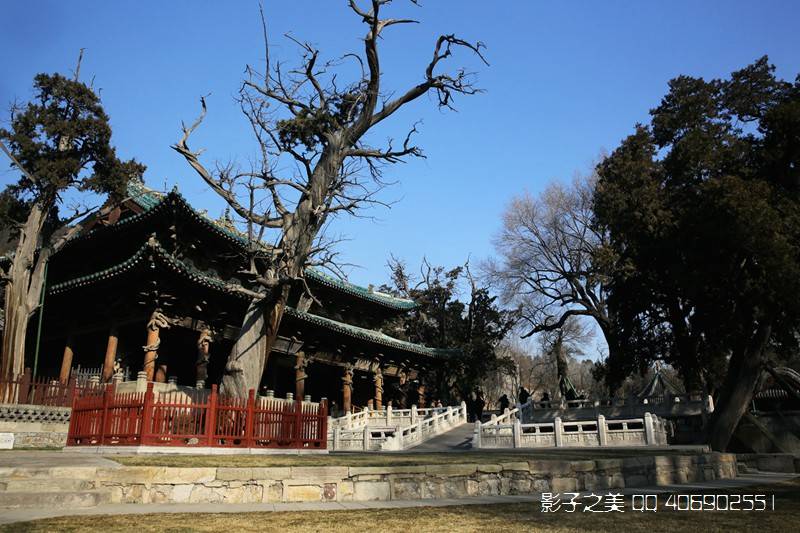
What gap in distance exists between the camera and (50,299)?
21.2m

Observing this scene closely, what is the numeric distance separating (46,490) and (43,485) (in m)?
0.07

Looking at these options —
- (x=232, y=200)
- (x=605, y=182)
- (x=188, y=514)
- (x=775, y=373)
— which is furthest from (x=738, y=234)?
(x=188, y=514)

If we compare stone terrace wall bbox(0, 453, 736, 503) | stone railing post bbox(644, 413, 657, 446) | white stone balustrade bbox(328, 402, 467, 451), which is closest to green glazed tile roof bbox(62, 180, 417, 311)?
white stone balustrade bbox(328, 402, 467, 451)

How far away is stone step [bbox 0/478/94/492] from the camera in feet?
20.8

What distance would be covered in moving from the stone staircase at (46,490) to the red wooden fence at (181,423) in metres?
3.39

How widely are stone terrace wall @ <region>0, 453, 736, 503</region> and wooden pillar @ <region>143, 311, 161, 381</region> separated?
37.4 feet

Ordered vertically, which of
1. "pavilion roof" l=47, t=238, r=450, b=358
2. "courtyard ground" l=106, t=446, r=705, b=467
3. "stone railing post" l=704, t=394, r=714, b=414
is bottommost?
"courtyard ground" l=106, t=446, r=705, b=467

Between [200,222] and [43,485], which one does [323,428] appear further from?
[200,222]

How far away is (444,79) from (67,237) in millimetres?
14887

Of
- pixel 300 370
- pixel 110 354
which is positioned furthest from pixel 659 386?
pixel 110 354

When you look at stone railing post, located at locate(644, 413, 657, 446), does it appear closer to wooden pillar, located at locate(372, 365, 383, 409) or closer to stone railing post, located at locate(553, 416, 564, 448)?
stone railing post, located at locate(553, 416, 564, 448)

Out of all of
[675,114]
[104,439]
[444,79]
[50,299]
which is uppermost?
[675,114]

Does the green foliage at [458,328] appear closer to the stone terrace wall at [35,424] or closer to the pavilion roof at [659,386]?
the pavilion roof at [659,386]

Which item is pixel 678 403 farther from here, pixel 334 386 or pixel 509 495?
pixel 509 495
